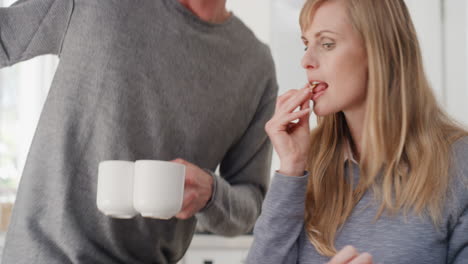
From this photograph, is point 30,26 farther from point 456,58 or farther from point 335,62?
point 456,58

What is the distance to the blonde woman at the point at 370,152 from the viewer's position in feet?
3.77

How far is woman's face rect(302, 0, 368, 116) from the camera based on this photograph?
1.22m

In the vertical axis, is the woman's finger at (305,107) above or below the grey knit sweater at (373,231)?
above

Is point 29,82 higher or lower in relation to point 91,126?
higher

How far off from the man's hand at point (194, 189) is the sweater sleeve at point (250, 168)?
0.19m

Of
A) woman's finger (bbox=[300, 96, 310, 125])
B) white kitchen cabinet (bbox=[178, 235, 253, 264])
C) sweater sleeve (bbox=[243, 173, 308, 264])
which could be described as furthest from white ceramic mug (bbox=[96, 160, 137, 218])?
white kitchen cabinet (bbox=[178, 235, 253, 264])

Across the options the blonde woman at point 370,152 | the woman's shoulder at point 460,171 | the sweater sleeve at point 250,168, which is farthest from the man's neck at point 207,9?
the woman's shoulder at point 460,171

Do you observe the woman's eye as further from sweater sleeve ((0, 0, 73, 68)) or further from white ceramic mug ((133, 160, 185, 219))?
sweater sleeve ((0, 0, 73, 68))

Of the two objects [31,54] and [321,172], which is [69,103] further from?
[321,172]

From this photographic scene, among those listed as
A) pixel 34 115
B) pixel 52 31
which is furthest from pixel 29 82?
pixel 52 31

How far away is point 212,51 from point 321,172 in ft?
1.63

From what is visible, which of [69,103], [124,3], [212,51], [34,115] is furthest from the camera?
[34,115]

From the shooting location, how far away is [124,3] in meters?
1.43

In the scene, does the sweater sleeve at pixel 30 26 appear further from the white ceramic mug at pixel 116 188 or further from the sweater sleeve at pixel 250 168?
the sweater sleeve at pixel 250 168
